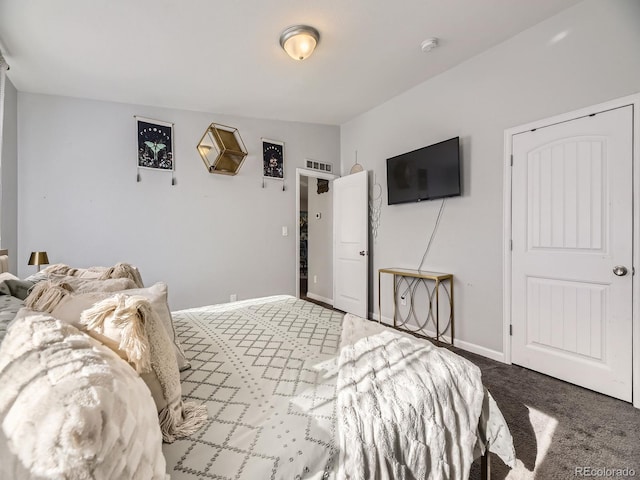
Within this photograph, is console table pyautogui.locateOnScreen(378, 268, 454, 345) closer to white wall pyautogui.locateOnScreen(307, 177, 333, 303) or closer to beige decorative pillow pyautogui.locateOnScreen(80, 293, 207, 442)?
white wall pyautogui.locateOnScreen(307, 177, 333, 303)

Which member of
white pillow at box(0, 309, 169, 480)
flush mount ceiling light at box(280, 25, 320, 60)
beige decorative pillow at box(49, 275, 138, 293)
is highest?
flush mount ceiling light at box(280, 25, 320, 60)

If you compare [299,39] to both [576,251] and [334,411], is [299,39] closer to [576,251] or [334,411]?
[334,411]

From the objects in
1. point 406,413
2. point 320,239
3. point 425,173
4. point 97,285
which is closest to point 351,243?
point 320,239

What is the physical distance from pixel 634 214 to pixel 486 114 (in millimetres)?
1390

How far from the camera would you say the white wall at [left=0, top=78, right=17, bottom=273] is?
256 centimetres

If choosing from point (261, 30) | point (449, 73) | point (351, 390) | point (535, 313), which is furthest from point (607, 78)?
point (351, 390)

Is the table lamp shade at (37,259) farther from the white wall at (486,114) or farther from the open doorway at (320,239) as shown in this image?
the white wall at (486,114)

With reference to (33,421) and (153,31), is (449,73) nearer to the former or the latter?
(153,31)

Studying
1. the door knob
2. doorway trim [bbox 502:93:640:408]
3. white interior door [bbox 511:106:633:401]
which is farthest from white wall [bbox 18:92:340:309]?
the door knob

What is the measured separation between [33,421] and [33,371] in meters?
0.12

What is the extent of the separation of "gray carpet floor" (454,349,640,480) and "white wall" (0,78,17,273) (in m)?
3.97

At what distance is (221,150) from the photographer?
3531mm

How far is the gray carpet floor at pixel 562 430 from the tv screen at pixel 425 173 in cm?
175

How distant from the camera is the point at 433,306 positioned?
316cm
